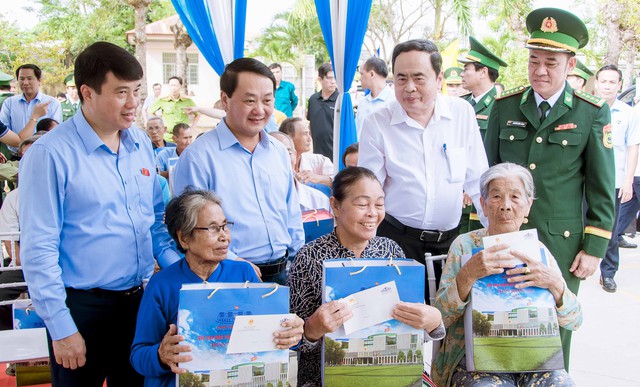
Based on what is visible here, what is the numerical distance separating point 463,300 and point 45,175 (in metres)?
1.66

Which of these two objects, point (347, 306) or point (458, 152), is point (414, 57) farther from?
point (347, 306)

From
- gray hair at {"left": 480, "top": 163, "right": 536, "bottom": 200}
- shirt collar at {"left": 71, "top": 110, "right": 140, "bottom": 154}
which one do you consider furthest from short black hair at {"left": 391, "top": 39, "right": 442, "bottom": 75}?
shirt collar at {"left": 71, "top": 110, "right": 140, "bottom": 154}

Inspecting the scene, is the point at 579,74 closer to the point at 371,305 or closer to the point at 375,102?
the point at 375,102

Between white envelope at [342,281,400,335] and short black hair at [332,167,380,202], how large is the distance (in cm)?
52

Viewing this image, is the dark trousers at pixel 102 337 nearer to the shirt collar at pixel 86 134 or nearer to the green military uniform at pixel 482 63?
the shirt collar at pixel 86 134

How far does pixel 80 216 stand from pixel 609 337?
413cm

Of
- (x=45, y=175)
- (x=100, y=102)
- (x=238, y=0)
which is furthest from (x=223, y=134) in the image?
(x=238, y=0)

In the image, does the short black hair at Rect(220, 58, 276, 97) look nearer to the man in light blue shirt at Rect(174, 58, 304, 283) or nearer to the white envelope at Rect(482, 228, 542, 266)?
the man in light blue shirt at Rect(174, 58, 304, 283)

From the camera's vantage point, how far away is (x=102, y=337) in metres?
2.22

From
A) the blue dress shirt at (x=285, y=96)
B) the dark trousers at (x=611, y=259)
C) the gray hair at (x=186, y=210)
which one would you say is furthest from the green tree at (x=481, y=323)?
the blue dress shirt at (x=285, y=96)

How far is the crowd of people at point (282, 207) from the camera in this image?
6.62 feet

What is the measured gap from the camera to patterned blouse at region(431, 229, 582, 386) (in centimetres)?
239

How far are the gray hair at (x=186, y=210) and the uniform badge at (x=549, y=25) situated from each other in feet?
6.32

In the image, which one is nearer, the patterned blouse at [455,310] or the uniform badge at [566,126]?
the patterned blouse at [455,310]
